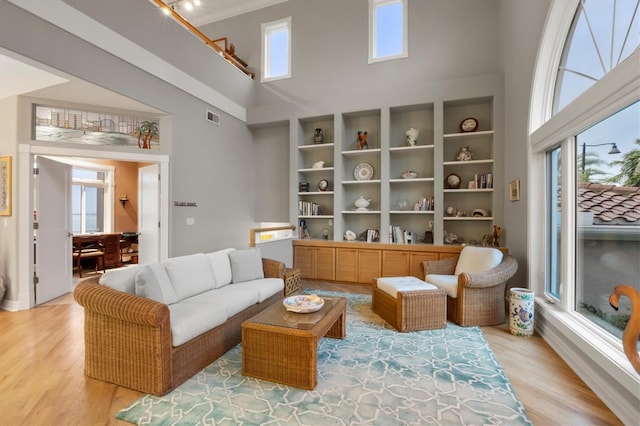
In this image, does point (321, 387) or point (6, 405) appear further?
point (321, 387)

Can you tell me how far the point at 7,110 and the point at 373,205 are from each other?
5.37 meters

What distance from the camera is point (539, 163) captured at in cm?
335

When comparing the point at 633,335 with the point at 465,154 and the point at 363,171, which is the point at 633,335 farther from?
the point at 363,171

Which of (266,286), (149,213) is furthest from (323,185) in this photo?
(149,213)

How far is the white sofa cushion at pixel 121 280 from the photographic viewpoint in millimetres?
2281

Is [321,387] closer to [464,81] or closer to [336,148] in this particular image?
[336,148]

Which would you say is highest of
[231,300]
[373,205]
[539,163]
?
[539,163]

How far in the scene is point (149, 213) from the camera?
4648mm

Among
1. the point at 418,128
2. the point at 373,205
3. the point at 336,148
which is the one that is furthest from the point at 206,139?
the point at 418,128

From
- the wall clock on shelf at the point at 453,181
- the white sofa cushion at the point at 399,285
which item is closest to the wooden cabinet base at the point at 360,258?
the wall clock on shelf at the point at 453,181

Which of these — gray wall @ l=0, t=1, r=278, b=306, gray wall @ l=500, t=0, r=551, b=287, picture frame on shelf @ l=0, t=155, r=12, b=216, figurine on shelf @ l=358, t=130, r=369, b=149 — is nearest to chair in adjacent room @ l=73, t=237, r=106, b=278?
gray wall @ l=0, t=1, r=278, b=306

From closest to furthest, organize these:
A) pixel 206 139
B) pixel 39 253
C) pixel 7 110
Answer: pixel 7 110, pixel 39 253, pixel 206 139

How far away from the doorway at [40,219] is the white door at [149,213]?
0.08ft

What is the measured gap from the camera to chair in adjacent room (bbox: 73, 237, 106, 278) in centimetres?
574
